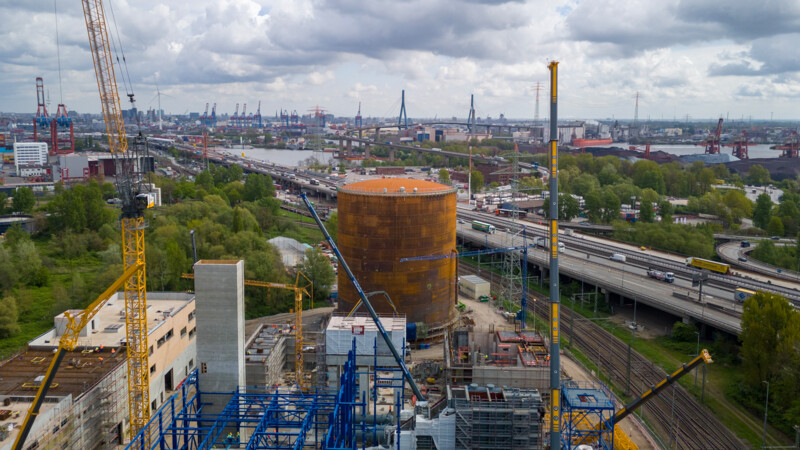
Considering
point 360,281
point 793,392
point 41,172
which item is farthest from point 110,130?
point 41,172

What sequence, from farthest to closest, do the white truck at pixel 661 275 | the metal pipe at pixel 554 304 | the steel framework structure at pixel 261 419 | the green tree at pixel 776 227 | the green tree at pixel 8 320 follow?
1. the green tree at pixel 776 227
2. the white truck at pixel 661 275
3. the green tree at pixel 8 320
4. the metal pipe at pixel 554 304
5. the steel framework structure at pixel 261 419

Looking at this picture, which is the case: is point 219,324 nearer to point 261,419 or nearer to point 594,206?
point 261,419

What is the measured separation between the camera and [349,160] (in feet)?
561

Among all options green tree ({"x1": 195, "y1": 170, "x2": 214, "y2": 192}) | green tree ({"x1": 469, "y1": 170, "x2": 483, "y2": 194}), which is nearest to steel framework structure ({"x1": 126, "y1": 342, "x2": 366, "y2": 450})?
green tree ({"x1": 195, "y1": 170, "x2": 214, "y2": 192})

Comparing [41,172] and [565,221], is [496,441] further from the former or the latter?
[41,172]

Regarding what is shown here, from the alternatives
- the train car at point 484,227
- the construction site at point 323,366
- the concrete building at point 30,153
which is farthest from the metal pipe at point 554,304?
the concrete building at point 30,153

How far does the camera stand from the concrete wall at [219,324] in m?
23.7

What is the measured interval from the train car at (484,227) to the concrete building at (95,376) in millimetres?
39131

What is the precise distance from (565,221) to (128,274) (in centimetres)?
6427

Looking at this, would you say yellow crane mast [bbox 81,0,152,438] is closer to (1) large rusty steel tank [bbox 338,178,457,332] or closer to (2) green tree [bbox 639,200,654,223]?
(1) large rusty steel tank [bbox 338,178,457,332]

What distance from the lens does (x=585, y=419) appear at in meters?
24.2

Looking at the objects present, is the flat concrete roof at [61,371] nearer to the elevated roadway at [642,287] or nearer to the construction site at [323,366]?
the construction site at [323,366]

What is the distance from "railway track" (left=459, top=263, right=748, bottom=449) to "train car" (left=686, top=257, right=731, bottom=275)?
13888 mm

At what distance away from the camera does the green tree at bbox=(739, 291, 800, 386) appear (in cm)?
2928
